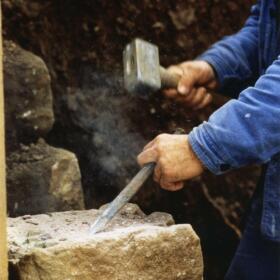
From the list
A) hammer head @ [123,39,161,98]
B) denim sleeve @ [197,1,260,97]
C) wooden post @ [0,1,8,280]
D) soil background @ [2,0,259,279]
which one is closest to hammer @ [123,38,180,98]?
hammer head @ [123,39,161,98]

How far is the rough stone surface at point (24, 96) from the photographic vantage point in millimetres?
2252

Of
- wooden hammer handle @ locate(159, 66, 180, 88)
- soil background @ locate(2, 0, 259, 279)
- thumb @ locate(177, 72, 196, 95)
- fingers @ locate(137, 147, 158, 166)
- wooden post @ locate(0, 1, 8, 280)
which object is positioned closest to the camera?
wooden post @ locate(0, 1, 8, 280)

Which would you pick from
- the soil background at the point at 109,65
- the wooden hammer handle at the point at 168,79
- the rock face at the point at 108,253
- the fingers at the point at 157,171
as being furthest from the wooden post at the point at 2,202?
the soil background at the point at 109,65

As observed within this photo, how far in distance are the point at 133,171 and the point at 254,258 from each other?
0.92m

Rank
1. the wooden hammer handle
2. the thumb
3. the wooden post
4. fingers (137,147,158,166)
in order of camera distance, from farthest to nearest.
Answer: the thumb → the wooden hammer handle → fingers (137,147,158,166) → the wooden post

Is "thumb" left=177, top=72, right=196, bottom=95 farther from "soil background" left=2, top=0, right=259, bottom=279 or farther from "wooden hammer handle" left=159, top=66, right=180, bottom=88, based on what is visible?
"soil background" left=2, top=0, right=259, bottom=279

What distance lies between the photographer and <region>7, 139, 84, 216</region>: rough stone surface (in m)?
2.22

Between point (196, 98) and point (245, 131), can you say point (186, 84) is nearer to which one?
point (196, 98)

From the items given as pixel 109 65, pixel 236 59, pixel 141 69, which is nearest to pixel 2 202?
pixel 141 69

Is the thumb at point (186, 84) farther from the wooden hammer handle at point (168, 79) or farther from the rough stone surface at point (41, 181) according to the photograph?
the rough stone surface at point (41, 181)

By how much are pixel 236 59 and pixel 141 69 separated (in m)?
0.50

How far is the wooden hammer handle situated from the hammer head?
96 millimetres

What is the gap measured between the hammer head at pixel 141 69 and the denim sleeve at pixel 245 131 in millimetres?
259

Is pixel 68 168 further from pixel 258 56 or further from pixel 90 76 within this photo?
pixel 258 56
